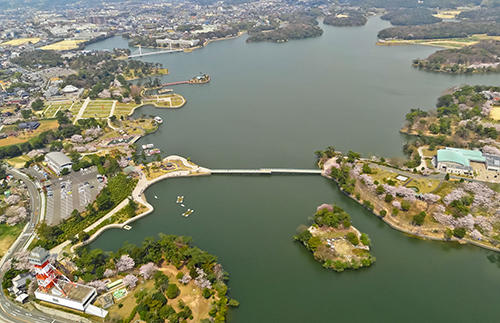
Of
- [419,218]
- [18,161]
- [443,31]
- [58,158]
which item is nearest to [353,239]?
[419,218]

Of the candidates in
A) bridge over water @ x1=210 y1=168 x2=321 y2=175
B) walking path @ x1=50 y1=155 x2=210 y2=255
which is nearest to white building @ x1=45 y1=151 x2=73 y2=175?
walking path @ x1=50 y1=155 x2=210 y2=255

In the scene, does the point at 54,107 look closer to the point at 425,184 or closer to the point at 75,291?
the point at 75,291

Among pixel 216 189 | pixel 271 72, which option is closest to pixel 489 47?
pixel 271 72

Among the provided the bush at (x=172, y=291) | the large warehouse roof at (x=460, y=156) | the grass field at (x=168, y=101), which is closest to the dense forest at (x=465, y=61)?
the large warehouse roof at (x=460, y=156)

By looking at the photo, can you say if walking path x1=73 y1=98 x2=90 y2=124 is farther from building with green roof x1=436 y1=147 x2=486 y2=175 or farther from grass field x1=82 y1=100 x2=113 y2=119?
building with green roof x1=436 y1=147 x2=486 y2=175

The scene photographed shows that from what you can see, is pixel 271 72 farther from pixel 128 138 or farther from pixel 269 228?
pixel 269 228

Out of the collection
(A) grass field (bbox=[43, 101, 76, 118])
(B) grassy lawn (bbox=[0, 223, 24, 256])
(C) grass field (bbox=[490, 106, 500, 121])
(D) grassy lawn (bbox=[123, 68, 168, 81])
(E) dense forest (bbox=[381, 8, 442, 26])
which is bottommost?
(B) grassy lawn (bbox=[0, 223, 24, 256])
